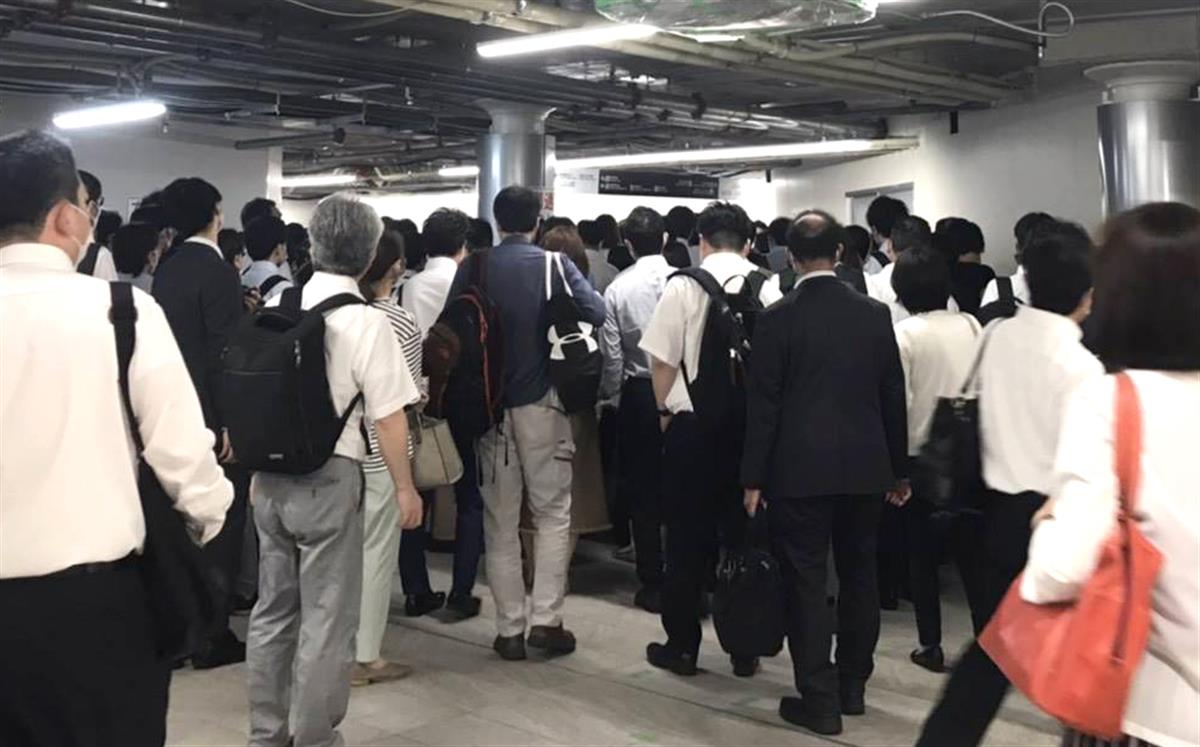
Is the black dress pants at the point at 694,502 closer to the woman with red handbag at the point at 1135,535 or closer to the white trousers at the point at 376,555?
the white trousers at the point at 376,555

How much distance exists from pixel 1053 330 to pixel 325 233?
2.01 metres

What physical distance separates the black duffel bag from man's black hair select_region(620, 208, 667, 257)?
192 centimetres

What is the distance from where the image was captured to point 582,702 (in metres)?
4.35

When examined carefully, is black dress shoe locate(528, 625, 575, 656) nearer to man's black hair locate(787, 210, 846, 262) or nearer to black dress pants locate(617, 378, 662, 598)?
black dress pants locate(617, 378, 662, 598)

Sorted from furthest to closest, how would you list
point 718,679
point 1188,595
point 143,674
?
1. point 718,679
2. point 143,674
3. point 1188,595

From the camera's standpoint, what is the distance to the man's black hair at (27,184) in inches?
88.5

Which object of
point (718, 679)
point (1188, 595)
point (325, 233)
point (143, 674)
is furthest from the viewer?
point (718, 679)

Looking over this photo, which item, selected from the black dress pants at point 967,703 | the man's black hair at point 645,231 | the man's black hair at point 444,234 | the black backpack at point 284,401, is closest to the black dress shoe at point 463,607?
the man's black hair at point 444,234

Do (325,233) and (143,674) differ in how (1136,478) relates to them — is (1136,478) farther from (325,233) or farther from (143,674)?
(325,233)

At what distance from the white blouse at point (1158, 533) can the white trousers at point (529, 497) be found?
116 inches

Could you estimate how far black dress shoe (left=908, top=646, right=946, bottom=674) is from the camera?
4.73 m

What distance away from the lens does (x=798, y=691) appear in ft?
13.8

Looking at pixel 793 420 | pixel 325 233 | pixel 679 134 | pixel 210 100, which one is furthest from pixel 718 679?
pixel 679 134

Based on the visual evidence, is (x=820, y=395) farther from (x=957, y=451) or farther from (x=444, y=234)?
(x=444, y=234)
